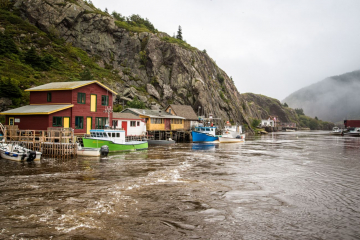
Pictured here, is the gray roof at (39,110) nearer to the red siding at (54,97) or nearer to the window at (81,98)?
the red siding at (54,97)

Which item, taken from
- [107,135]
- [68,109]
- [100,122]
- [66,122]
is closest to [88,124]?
[100,122]

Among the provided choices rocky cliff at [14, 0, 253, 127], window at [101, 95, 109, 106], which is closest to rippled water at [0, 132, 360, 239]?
window at [101, 95, 109, 106]

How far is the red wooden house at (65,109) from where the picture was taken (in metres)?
36.2

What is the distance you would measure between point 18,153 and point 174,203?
2102 cm

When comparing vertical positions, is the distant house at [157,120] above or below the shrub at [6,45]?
below

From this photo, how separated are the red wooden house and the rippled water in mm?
11192

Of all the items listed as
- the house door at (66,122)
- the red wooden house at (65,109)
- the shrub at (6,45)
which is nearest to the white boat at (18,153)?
the red wooden house at (65,109)

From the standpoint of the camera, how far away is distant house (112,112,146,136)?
49188 mm

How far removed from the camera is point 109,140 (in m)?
36.7

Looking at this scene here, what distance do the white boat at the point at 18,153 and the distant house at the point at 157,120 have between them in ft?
95.9

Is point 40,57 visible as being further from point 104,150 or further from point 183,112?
point 104,150

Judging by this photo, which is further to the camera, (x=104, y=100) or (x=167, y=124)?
(x=167, y=124)

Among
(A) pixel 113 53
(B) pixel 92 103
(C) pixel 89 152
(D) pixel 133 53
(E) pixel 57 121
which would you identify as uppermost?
(D) pixel 133 53

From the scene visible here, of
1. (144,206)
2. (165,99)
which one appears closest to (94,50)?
(165,99)
